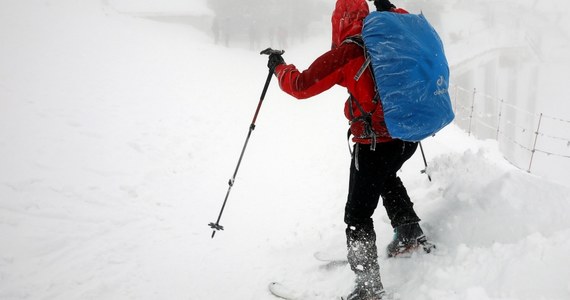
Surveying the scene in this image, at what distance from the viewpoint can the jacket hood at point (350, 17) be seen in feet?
9.36

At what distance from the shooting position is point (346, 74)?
276cm

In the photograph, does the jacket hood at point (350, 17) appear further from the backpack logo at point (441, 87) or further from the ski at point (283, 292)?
the ski at point (283, 292)

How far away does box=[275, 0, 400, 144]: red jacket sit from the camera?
106 inches

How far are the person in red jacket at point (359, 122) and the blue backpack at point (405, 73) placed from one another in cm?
14

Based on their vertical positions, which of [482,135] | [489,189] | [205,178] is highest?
[482,135]

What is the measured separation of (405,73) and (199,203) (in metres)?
5.42

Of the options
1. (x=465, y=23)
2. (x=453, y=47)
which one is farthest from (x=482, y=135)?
(x=465, y=23)

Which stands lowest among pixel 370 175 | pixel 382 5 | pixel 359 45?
pixel 370 175

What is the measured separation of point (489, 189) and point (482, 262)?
3.11 ft

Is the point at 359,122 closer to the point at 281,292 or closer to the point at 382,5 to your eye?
the point at 382,5

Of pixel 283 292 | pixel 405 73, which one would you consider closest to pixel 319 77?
pixel 405 73

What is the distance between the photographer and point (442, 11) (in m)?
42.0

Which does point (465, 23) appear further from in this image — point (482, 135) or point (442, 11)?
point (482, 135)

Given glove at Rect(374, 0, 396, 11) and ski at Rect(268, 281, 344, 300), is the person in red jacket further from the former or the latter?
ski at Rect(268, 281, 344, 300)
